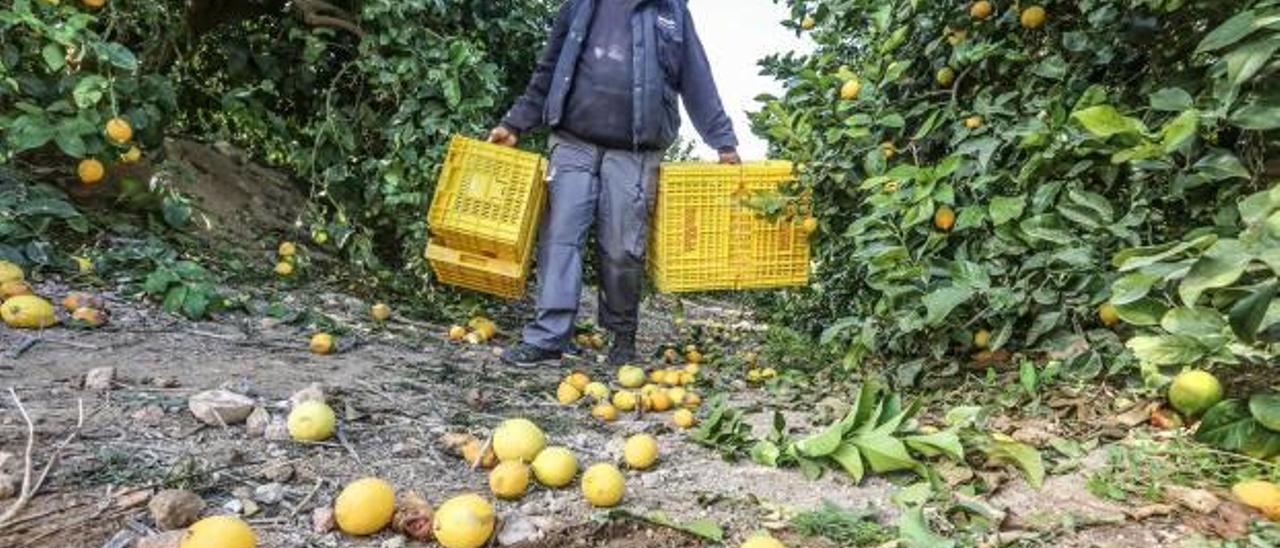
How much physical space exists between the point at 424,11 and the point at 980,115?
109 inches

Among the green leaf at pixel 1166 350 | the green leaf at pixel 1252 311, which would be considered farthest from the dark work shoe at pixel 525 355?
the green leaf at pixel 1252 311

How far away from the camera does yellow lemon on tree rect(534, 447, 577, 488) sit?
216 cm

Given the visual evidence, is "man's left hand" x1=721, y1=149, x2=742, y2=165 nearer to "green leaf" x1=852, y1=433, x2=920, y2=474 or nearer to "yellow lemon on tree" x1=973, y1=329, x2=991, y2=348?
→ "yellow lemon on tree" x1=973, y1=329, x2=991, y2=348

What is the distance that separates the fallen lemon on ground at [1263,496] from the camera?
6.19 ft

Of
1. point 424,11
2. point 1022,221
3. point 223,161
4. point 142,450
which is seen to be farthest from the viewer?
point 223,161

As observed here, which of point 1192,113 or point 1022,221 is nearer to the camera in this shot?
point 1192,113

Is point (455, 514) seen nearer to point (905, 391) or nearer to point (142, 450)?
point (142, 450)

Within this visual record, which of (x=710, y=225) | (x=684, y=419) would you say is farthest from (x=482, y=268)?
(x=684, y=419)

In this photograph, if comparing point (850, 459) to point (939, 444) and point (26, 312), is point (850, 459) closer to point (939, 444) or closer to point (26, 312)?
point (939, 444)

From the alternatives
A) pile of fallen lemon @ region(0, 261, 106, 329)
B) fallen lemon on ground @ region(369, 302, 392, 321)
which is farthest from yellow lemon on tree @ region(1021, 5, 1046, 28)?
pile of fallen lemon @ region(0, 261, 106, 329)

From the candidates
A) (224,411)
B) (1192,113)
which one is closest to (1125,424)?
(1192,113)

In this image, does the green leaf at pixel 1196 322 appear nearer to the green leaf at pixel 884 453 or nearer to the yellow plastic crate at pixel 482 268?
the green leaf at pixel 884 453

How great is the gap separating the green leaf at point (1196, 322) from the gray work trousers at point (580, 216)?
2.43m

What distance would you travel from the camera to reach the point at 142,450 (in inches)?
82.7
